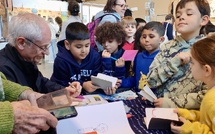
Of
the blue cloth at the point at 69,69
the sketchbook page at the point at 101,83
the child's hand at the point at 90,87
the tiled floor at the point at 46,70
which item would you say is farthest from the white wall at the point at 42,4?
the sketchbook page at the point at 101,83

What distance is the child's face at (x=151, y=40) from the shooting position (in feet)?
5.46

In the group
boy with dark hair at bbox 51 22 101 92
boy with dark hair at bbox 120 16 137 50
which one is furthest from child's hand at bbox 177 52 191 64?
boy with dark hair at bbox 120 16 137 50

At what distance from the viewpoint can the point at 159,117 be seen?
2.97 ft

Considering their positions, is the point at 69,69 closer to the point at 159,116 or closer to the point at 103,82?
the point at 103,82

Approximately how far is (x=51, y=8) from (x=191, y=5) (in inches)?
213

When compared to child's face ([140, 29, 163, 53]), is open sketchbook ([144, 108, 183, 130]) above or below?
below

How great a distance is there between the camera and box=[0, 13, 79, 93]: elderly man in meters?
1.11

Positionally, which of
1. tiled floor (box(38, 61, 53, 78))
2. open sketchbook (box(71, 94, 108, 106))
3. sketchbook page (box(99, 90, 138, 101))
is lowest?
tiled floor (box(38, 61, 53, 78))

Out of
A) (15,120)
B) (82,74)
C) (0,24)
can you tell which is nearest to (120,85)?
(82,74)

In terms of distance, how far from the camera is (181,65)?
1.12 meters

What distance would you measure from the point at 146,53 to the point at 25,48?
850mm

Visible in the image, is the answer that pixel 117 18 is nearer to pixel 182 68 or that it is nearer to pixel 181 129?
pixel 182 68

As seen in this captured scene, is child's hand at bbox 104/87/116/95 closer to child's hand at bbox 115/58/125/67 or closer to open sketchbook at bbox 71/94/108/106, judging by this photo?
open sketchbook at bbox 71/94/108/106

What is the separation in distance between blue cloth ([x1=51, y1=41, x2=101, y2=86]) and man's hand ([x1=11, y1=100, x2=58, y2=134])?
0.88 m
